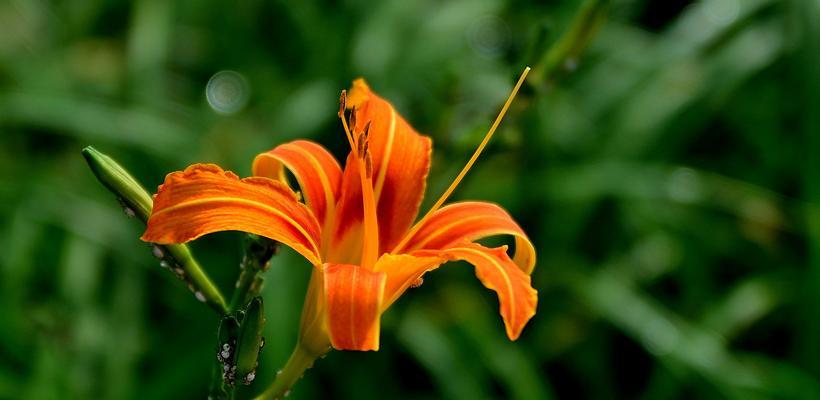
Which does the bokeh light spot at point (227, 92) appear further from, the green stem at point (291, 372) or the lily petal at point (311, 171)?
the green stem at point (291, 372)

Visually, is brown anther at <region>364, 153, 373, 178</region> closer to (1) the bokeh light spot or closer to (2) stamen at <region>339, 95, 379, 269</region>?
(2) stamen at <region>339, 95, 379, 269</region>

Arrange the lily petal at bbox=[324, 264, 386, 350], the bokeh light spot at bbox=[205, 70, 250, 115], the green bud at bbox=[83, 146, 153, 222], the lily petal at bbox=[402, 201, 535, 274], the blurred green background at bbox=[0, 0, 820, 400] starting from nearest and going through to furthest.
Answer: the lily petal at bbox=[324, 264, 386, 350] < the green bud at bbox=[83, 146, 153, 222] < the lily petal at bbox=[402, 201, 535, 274] < the blurred green background at bbox=[0, 0, 820, 400] < the bokeh light spot at bbox=[205, 70, 250, 115]

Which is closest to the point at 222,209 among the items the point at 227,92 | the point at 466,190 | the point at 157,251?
the point at 157,251

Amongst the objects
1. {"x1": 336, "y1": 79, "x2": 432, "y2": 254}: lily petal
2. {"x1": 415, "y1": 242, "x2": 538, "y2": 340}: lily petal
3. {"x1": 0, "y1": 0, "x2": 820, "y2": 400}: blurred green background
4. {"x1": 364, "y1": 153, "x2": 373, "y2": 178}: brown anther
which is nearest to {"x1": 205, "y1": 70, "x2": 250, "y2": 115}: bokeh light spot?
{"x1": 0, "y1": 0, "x2": 820, "y2": 400}: blurred green background

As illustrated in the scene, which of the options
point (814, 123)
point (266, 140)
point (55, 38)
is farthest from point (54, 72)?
point (814, 123)

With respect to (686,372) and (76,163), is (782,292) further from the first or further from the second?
(76,163)
